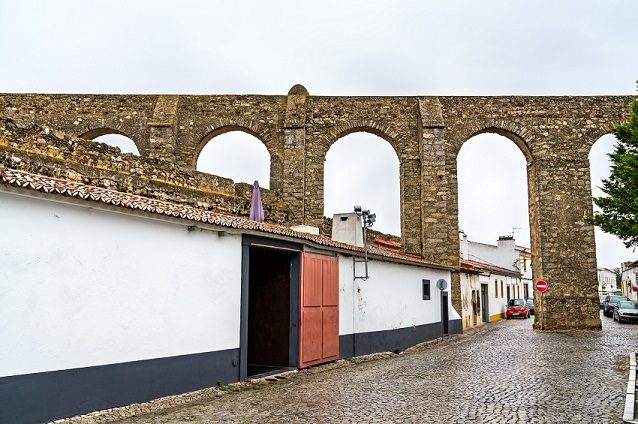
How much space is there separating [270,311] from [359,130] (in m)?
12.6

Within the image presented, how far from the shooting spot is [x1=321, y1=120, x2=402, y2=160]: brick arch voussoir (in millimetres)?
21547

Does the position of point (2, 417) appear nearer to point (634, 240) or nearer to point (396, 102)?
point (634, 240)

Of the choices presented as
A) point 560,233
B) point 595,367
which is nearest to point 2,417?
point 595,367

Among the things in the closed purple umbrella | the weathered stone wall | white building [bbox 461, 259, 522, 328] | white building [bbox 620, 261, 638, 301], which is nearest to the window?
the closed purple umbrella

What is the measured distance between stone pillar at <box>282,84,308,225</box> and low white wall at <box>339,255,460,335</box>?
19.0 ft

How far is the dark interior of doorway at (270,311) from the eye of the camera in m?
10.6

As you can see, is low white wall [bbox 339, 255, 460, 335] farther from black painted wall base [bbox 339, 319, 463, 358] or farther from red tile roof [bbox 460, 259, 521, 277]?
red tile roof [bbox 460, 259, 521, 277]

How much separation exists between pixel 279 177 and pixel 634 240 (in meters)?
12.5

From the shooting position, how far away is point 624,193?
50.0 ft

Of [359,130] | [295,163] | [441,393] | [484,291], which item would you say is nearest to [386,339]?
[441,393]

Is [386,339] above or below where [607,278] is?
below

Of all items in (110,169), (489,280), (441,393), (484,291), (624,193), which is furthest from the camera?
(489,280)

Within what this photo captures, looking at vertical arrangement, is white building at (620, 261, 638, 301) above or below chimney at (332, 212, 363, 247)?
below

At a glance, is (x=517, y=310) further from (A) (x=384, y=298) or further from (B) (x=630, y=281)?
(A) (x=384, y=298)
